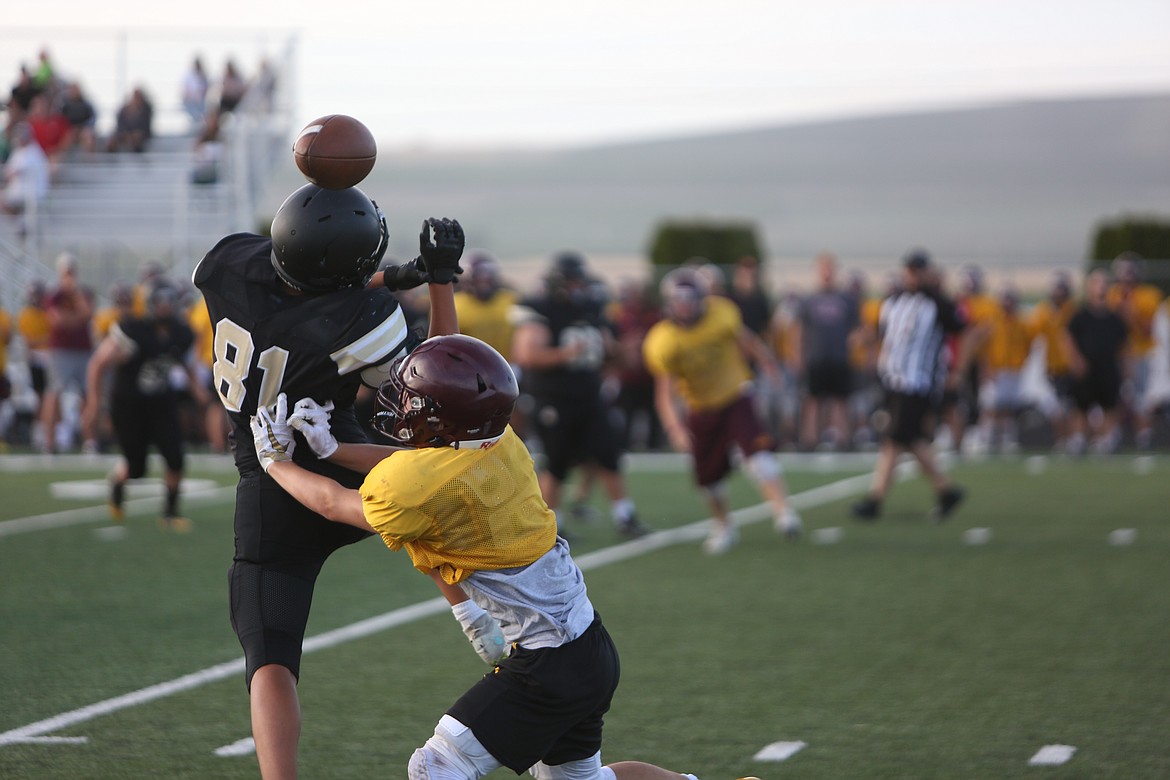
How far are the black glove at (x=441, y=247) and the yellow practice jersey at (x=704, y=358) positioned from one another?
563 cm

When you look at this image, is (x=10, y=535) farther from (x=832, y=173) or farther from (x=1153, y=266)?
(x=832, y=173)

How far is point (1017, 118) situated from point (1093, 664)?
2009 inches

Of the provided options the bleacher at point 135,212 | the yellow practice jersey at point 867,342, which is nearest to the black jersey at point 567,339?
the yellow practice jersey at point 867,342

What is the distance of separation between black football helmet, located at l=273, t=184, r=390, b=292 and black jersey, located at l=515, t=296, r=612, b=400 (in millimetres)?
5854

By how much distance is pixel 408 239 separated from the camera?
2761cm

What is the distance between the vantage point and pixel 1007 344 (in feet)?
54.6

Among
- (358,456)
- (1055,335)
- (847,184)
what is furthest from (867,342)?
(847,184)

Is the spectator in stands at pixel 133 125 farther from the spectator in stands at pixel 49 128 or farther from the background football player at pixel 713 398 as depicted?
the background football player at pixel 713 398

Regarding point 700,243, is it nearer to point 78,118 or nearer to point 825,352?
point 825,352

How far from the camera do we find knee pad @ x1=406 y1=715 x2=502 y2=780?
132 inches

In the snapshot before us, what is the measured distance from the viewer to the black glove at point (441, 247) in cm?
380

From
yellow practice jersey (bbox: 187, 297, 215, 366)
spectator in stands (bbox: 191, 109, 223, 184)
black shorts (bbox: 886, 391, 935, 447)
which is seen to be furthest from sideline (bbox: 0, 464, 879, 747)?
spectator in stands (bbox: 191, 109, 223, 184)

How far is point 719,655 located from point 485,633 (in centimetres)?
297

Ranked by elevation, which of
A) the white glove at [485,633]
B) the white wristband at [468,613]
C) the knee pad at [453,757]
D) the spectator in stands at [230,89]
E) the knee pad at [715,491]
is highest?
the spectator in stands at [230,89]
